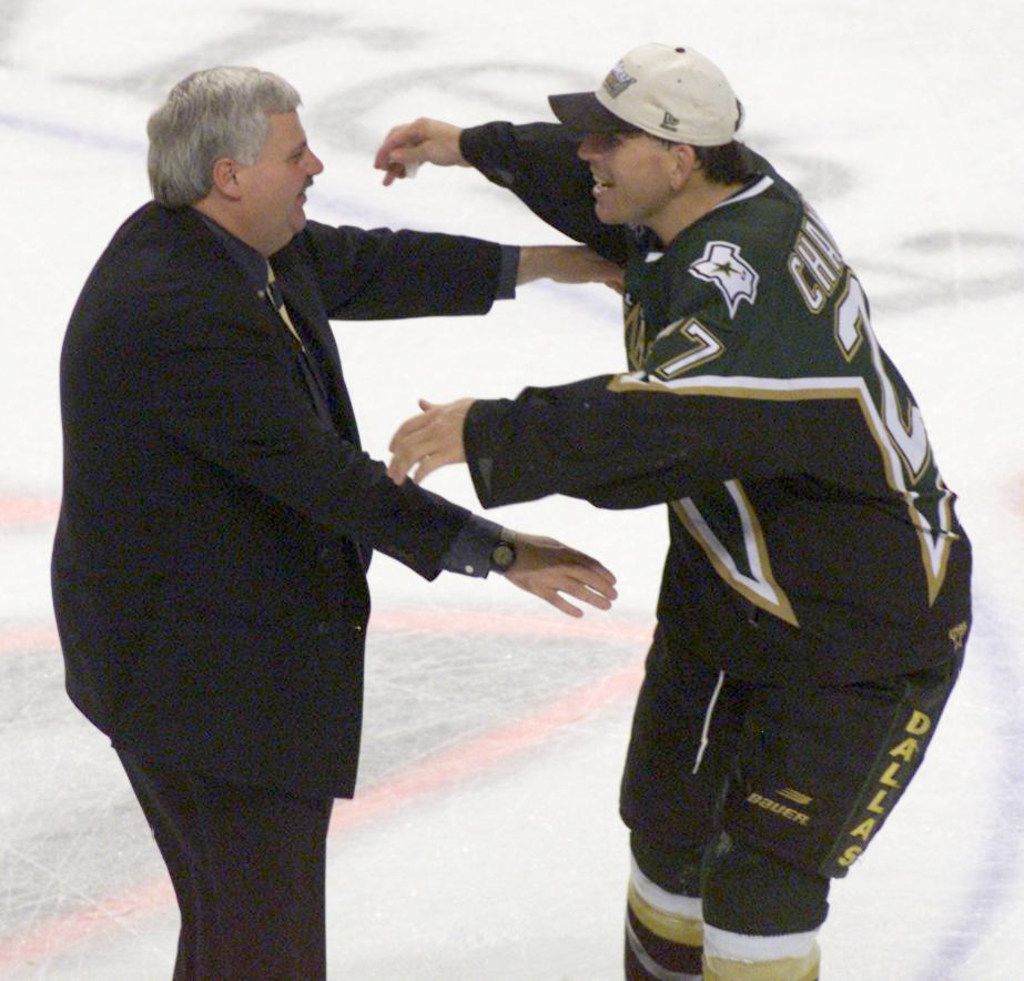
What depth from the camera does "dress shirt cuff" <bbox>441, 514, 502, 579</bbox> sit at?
2.47 metres

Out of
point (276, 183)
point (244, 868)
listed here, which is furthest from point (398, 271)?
point (244, 868)

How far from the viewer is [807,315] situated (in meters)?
2.30

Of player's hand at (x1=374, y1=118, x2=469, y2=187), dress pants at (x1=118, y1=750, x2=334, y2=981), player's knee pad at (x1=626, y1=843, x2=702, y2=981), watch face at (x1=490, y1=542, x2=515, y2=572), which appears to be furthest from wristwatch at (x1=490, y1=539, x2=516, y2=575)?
player's hand at (x1=374, y1=118, x2=469, y2=187)

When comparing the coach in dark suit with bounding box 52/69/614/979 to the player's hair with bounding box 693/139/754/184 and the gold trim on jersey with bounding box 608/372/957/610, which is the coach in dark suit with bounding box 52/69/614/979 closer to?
the gold trim on jersey with bounding box 608/372/957/610

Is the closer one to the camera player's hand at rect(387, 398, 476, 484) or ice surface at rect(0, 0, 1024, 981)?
player's hand at rect(387, 398, 476, 484)

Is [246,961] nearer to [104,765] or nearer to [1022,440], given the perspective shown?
[104,765]

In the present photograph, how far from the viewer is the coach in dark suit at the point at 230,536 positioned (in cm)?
230

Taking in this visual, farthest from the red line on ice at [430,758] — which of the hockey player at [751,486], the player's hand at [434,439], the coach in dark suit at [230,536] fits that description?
the player's hand at [434,439]

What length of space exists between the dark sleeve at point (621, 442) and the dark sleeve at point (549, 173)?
61 cm

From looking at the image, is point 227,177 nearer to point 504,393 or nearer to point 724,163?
point 724,163

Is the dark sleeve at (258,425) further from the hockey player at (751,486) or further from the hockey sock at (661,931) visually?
the hockey sock at (661,931)

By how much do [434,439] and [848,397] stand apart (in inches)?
19.4

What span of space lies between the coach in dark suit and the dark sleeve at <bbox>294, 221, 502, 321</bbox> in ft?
0.61

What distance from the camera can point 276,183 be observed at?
238cm
